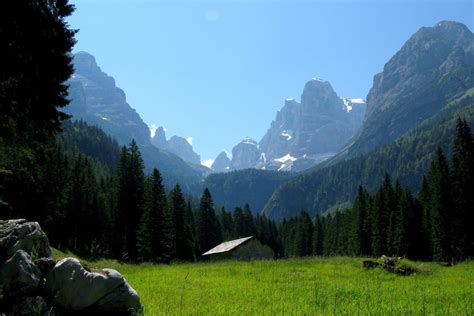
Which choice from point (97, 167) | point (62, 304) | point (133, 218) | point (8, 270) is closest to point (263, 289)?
point (62, 304)

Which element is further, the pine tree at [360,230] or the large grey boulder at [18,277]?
the pine tree at [360,230]

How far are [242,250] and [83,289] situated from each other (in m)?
62.7

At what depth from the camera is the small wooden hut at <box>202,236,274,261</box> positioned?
226 ft

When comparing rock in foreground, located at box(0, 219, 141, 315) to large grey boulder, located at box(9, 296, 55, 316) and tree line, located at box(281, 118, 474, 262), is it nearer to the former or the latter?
large grey boulder, located at box(9, 296, 55, 316)

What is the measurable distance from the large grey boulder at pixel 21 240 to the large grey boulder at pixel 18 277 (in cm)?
30

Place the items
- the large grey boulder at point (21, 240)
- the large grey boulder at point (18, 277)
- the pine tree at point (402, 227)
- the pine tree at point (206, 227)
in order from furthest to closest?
1. the pine tree at point (206, 227)
2. the pine tree at point (402, 227)
3. the large grey boulder at point (21, 240)
4. the large grey boulder at point (18, 277)

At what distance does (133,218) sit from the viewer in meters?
70.3

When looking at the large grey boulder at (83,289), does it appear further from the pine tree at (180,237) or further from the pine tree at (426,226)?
the pine tree at (180,237)

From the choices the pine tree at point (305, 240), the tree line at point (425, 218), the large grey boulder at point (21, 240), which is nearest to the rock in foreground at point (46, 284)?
the large grey boulder at point (21, 240)

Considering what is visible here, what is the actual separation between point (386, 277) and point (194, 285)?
30.1 feet

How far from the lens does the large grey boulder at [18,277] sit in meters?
8.45

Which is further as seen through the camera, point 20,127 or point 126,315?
point 20,127

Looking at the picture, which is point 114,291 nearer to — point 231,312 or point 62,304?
point 62,304

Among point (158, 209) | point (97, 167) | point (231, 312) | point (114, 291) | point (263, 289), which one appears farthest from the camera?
point (97, 167)
